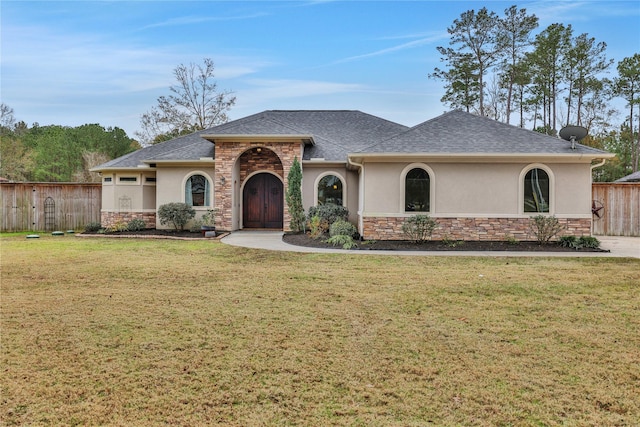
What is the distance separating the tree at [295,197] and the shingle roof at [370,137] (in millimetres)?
1475

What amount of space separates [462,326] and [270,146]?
38.9 ft

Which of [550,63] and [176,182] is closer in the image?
[176,182]

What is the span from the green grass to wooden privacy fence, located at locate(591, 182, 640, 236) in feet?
32.4

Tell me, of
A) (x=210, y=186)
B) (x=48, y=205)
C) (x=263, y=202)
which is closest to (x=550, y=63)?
(x=263, y=202)

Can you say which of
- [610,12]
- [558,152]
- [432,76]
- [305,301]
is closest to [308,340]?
[305,301]

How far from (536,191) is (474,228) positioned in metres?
2.23

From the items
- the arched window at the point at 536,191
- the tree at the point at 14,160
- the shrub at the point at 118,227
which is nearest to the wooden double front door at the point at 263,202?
the shrub at the point at 118,227

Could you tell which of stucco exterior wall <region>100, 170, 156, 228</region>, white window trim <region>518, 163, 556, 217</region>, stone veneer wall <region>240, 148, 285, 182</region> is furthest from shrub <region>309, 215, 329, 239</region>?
stucco exterior wall <region>100, 170, 156, 228</region>

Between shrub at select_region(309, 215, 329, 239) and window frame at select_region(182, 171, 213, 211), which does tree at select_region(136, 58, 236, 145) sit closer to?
window frame at select_region(182, 171, 213, 211)

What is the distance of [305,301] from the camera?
5.44 m

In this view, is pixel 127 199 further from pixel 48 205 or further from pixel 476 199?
pixel 476 199

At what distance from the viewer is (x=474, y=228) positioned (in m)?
12.1

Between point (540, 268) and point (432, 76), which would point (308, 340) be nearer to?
point (540, 268)

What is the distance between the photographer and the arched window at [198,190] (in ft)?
52.0
